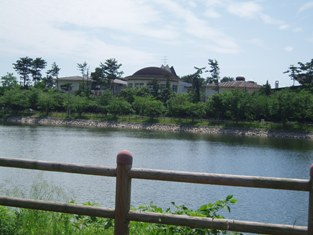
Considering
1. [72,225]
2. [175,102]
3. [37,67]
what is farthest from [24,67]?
[72,225]

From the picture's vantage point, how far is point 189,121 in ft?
246

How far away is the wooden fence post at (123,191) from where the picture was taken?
4.53 m

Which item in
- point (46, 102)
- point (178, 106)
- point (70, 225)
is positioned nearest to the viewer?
point (70, 225)

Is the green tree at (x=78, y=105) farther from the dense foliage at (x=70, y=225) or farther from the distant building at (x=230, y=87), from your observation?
the dense foliage at (x=70, y=225)

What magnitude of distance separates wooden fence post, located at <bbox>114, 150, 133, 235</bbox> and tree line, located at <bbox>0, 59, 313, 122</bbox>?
64184mm

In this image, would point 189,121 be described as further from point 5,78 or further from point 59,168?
point 59,168

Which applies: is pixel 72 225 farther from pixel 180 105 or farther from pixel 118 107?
pixel 118 107

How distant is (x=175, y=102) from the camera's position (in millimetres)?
78562

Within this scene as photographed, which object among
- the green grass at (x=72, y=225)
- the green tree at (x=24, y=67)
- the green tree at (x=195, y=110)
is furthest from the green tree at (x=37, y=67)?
the green grass at (x=72, y=225)

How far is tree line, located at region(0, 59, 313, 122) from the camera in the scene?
221 feet

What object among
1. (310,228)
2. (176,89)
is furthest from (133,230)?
(176,89)

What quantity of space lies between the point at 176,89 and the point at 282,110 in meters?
40.9

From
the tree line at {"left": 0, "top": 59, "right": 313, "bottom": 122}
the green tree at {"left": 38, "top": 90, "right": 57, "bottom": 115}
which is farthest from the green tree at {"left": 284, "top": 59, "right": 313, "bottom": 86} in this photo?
the green tree at {"left": 38, "top": 90, "right": 57, "bottom": 115}

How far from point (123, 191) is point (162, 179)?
0.45 metres
